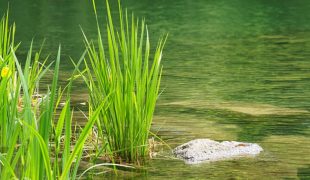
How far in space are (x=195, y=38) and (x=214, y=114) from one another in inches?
284

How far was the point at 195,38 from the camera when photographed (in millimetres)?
13430

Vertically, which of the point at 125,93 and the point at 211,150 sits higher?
the point at 125,93

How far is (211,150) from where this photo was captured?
15.9ft

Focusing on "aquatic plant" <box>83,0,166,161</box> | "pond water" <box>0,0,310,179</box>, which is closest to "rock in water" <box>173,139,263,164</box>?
"pond water" <box>0,0,310,179</box>

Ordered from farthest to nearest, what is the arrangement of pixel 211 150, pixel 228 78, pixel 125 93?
1. pixel 228 78
2. pixel 211 150
3. pixel 125 93

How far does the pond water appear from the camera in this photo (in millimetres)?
4633

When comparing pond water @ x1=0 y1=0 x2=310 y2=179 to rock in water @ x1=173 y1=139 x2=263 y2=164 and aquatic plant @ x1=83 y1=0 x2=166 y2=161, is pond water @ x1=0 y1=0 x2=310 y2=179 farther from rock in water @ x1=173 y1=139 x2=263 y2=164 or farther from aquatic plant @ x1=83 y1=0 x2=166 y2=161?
aquatic plant @ x1=83 y1=0 x2=166 y2=161

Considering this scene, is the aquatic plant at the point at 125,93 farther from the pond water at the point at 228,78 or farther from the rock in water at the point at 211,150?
the rock in water at the point at 211,150

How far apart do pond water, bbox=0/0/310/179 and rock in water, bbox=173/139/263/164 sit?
96mm

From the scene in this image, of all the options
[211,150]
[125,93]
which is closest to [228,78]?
[211,150]

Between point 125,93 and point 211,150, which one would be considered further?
point 211,150

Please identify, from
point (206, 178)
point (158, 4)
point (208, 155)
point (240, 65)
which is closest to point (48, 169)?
point (206, 178)

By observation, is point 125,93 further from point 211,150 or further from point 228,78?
point 228,78

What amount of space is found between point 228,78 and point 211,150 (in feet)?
12.5
